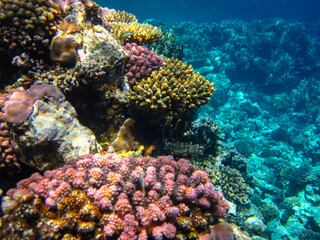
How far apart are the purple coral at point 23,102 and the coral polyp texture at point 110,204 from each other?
0.92 m

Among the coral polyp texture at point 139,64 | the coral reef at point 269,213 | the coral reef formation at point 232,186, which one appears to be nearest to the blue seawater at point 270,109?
the coral reef at point 269,213

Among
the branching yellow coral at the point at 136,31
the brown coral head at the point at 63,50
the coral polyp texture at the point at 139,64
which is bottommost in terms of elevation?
the brown coral head at the point at 63,50

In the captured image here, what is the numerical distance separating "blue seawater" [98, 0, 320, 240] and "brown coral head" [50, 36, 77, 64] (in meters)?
8.61

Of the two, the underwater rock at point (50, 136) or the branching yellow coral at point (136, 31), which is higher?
the branching yellow coral at point (136, 31)

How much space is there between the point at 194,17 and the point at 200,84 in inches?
4386

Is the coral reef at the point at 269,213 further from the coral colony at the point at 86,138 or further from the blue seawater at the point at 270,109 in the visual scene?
the coral colony at the point at 86,138

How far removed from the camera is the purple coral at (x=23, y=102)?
2.71m

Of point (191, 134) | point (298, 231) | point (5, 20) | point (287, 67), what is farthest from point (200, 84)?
point (287, 67)

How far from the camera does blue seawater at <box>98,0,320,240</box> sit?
10625 mm

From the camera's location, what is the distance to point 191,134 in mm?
7129

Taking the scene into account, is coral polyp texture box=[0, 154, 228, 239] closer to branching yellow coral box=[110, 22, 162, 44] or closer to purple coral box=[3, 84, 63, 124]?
purple coral box=[3, 84, 63, 124]

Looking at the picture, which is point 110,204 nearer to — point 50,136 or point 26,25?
point 50,136

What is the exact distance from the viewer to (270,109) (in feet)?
64.8

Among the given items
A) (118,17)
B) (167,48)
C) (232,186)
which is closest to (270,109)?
(232,186)
